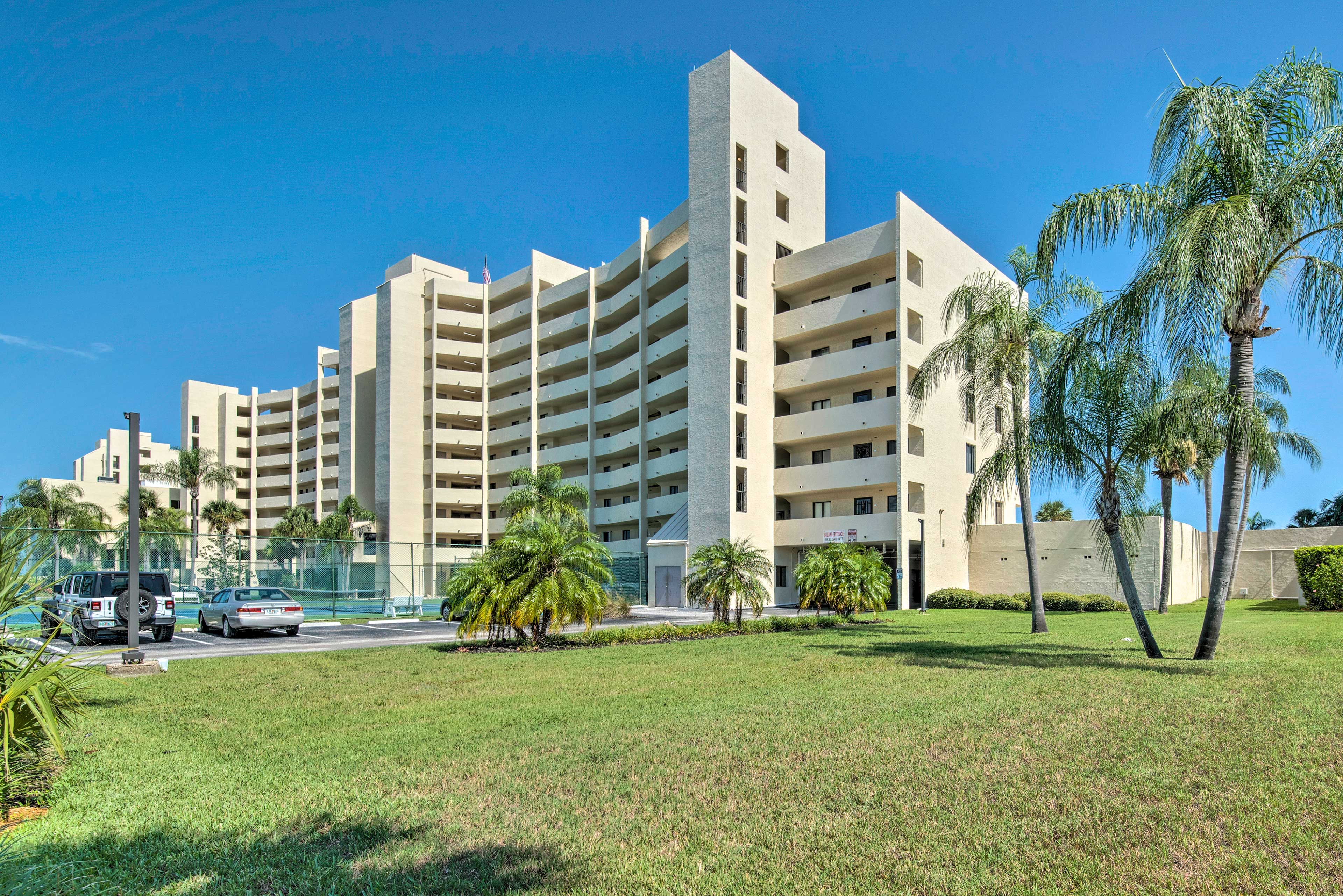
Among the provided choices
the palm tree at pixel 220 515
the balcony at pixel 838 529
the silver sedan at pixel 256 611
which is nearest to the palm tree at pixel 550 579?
the silver sedan at pixel 256 611

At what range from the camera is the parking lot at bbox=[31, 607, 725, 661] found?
18953 mm

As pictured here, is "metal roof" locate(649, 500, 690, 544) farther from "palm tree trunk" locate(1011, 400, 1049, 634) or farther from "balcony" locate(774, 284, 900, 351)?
"palm tree trunk" locate(1011, 400, 1049, 634)

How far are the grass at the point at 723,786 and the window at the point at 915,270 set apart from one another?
33.6m

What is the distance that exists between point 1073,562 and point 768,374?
770 inches

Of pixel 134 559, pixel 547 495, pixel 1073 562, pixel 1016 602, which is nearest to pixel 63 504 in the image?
pixel 547 495

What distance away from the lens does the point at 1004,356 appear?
2372 centimetres

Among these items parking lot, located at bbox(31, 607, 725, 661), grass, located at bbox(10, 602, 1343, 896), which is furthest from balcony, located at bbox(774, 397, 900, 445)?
grass, located at bbox(10, 602, 1343, 896)

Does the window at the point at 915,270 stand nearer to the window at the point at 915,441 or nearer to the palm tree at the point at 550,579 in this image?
the window at the point at 915,441

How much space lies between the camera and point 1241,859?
4.68 metres

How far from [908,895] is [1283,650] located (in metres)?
15.2

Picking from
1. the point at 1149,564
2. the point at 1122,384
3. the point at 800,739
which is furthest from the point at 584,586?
the point at 1149,564

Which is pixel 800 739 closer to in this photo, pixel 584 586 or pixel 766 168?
pixel 584 586

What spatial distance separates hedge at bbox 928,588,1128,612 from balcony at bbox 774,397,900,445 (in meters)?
9.05

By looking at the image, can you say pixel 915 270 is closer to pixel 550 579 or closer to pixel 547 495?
pixel 547 495
